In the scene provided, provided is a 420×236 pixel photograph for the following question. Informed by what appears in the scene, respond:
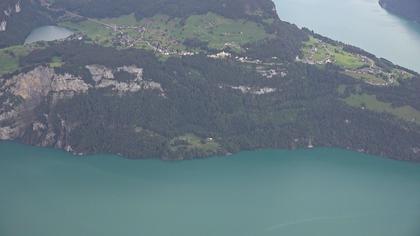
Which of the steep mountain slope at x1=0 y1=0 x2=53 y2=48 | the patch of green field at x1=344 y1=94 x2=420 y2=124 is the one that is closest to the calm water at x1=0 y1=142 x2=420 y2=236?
the patch of green field at x1=344 y1=94 x2=420 y2=124

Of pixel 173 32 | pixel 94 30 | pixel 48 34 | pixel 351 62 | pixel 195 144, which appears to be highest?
pixel 173 32

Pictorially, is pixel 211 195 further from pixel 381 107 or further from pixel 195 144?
pixel 381 107

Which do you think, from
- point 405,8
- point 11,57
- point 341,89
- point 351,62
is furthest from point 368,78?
point 405,8

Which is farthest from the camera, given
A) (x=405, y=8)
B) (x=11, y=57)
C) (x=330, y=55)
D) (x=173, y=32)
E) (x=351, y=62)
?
(x=405, y=8)

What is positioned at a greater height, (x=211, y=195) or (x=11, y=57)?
(x=11, y=57)

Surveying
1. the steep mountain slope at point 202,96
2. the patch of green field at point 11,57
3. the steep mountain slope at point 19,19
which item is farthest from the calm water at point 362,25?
the patch of green field at point 11,57

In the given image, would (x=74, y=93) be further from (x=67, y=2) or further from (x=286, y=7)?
(x=286, y=7)

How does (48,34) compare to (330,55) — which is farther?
(48,34)

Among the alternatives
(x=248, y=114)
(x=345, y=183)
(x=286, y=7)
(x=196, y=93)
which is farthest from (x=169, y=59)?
(x=286, y=7)
